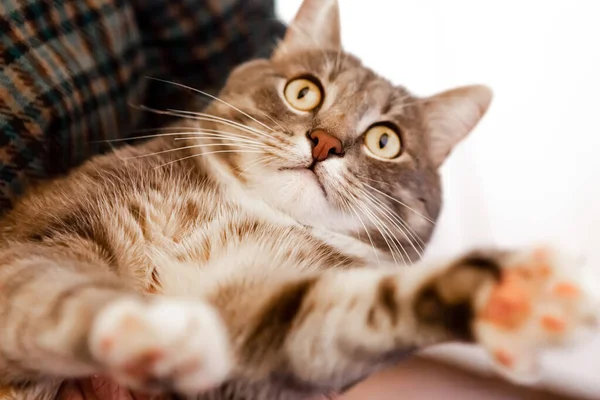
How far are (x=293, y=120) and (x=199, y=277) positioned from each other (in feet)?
1.07

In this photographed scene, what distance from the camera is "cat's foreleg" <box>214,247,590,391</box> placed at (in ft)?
1.52

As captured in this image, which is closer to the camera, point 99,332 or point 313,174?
point 99,332

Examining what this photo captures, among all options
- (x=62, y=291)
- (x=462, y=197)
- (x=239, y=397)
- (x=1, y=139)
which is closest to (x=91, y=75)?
(x=1, y=139)

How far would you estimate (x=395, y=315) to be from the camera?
0.56 metres

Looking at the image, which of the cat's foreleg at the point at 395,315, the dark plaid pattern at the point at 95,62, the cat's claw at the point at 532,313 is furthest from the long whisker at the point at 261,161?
the cat's claw at the point at 532,313

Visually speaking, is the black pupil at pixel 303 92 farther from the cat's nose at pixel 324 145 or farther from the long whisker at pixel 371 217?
the long whisker at pixel 371 217

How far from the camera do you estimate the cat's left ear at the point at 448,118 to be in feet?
3.63

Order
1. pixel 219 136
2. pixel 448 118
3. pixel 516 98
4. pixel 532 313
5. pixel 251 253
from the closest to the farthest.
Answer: pixel 532 313, pixel 251 253, pixel 219 136, pixel 448 118, pixel 516 98

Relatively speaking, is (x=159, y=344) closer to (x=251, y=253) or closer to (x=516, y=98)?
(x=251, y=253)

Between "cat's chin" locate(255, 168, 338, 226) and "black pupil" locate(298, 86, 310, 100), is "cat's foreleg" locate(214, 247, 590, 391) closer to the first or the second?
"cat's chin" locate(255, 168, 338, 226)

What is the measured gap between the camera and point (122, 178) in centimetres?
88

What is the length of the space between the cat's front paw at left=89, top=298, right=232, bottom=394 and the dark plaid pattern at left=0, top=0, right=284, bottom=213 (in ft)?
1.82

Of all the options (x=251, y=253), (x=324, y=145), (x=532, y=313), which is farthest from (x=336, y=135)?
(x=532, y=313)

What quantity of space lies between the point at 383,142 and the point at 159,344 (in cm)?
62
